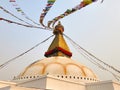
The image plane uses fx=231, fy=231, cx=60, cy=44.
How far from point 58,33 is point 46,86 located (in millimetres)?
13789

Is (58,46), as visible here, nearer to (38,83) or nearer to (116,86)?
(38,83)

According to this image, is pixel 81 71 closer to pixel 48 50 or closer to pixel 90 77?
pixel 90 77

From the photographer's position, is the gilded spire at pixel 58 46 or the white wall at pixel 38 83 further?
the gilded spire at pixel 58 46

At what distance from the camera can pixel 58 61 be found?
23.9 meters

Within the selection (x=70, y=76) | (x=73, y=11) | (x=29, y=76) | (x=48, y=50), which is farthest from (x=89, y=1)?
(x=48, y=50)

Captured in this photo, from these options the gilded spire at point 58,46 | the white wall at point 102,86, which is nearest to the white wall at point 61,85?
the white wall at point 102,86

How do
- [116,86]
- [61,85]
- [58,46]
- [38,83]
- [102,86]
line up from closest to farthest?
[38,83]
[61,85]
[116,86]
[102,86]
[58,46]

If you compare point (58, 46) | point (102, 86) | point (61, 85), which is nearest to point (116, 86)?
point (102, 86)

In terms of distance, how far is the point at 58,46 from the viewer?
28828 mm

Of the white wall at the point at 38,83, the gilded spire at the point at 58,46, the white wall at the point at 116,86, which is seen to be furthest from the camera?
the gilded spire at the point at 58,46

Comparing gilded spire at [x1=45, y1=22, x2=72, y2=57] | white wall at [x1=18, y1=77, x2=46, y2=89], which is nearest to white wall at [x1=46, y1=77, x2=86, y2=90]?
white wall at [x1=18, y1=77, x2=46, y2=89]

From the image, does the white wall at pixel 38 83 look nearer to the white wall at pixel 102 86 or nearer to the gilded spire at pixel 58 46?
the white wall at pixel 102 86

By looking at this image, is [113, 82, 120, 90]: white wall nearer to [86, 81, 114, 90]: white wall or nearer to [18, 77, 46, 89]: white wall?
[86, 81, 114, 90]: white wall

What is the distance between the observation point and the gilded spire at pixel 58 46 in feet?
93.4
